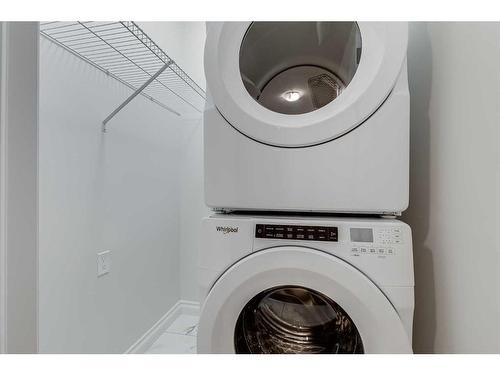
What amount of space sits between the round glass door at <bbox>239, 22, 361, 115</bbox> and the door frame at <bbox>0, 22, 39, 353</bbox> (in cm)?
56

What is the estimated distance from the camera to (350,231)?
2.46ft

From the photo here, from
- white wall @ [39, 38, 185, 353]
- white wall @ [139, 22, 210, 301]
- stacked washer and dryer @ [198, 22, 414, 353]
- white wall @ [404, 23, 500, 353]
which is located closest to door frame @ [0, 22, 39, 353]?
stacked washer and dryer @ [198, 22, 414, 353]

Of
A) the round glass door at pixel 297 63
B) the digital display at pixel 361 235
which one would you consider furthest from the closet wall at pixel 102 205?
the digital display at pixel 361 235

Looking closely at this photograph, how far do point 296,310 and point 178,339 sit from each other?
4.30 ft

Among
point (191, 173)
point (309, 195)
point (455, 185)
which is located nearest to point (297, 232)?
point (309, 195)

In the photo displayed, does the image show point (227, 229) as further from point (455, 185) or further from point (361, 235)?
point (455, 185)

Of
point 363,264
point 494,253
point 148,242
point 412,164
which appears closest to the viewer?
point 494,253

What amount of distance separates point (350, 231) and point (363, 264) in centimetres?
9

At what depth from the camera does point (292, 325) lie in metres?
0.93

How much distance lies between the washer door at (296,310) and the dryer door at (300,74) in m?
0.35

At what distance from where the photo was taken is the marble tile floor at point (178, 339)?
1744 millimetres

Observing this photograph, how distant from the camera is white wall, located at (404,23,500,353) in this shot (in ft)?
2.00
